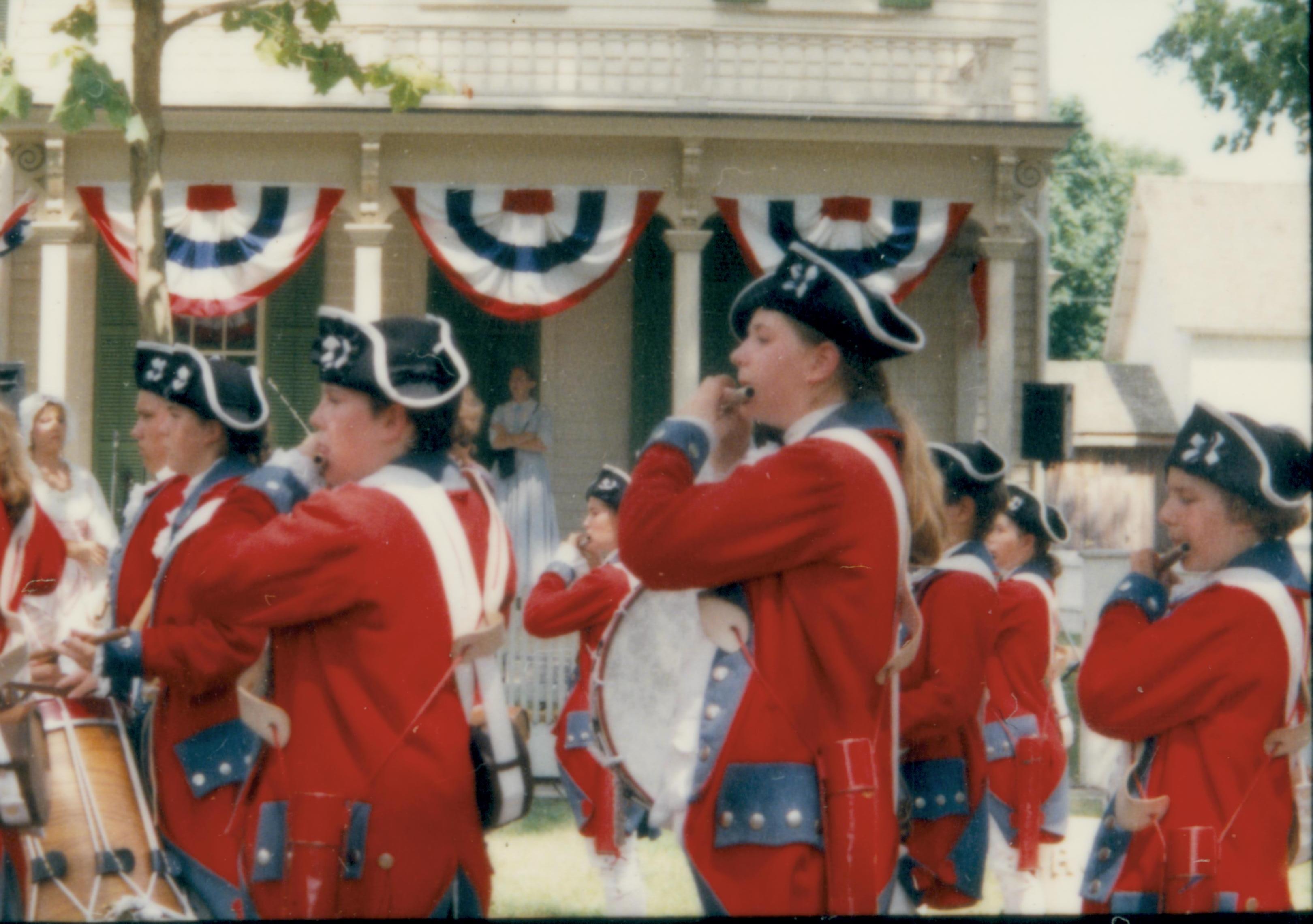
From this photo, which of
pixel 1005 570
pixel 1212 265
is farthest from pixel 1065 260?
pixel 1005 570

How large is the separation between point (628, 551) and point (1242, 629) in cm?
147

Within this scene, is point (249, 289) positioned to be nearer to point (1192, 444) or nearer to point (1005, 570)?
point (1005, 570)

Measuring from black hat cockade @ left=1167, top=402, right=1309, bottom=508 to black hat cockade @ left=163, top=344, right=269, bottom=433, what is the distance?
2.56 meters

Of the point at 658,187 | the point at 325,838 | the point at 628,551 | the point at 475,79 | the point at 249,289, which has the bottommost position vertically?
the point at 325,838

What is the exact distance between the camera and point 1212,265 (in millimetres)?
14352

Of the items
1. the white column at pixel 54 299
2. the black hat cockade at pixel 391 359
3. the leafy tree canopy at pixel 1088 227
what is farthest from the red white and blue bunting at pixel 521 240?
the leafy tree canopy at pixel 1088 227

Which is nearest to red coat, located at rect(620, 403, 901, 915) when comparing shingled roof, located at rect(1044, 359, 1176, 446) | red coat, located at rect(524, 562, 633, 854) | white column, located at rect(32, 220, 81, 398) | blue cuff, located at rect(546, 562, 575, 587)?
red coat, located at rect(524, 562, 633, 854)

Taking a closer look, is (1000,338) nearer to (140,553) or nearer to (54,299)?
(54,299)

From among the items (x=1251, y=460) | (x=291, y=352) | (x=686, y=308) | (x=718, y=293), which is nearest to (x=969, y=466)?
(x=1251, y=460)

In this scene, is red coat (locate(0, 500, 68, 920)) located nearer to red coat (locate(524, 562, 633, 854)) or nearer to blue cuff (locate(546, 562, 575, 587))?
red coat (locate(524, 562, 633, 854))

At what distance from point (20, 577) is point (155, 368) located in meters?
0.69

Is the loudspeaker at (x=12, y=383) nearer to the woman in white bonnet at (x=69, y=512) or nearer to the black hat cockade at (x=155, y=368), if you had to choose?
the woman in white bonnet at (x=69, y=512)

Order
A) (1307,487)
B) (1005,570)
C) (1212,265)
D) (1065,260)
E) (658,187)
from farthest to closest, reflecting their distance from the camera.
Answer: (1065,260) → (1212,265) → (658,187) → (1005,570) → (1307,487)

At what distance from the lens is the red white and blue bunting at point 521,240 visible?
12930 mm
